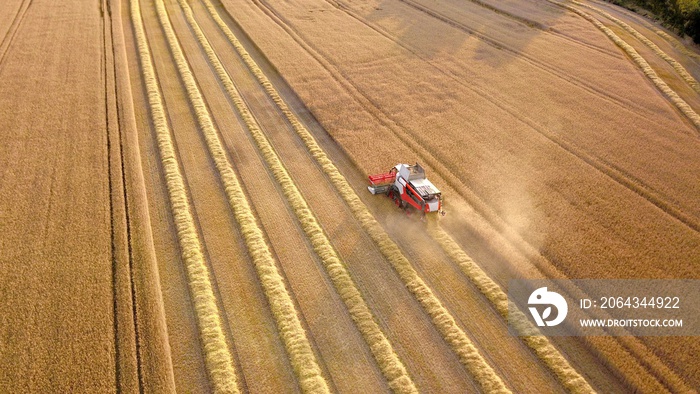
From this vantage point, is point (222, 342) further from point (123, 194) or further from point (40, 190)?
point (40, 190)

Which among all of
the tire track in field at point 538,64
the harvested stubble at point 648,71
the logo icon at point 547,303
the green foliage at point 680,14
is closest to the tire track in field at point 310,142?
the logo icon at point 547,303

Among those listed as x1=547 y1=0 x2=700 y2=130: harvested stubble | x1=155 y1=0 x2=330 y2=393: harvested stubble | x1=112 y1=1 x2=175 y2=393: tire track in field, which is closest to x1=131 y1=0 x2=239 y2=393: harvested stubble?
x1=112 y1=1 x2=175 y2=393: tire track in field

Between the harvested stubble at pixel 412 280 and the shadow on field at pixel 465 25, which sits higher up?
the shadow on field at pixel 465 25

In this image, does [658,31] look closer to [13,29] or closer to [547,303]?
[547,303]

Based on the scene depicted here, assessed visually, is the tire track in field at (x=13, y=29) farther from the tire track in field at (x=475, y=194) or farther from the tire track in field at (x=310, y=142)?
the tire track in field at (x=475, y=194)

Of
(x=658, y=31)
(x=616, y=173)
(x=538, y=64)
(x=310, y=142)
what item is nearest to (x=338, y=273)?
(x=310, y=142)

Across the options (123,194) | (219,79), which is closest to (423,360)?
(123,194)
